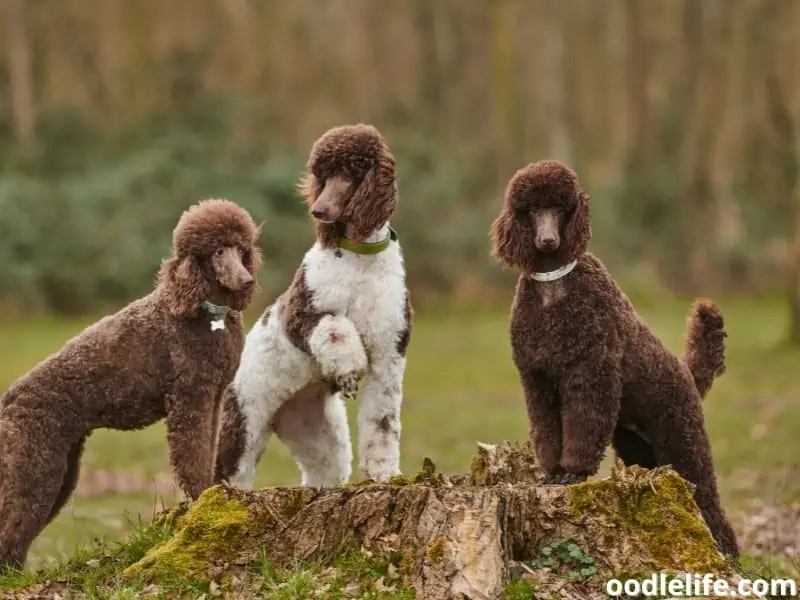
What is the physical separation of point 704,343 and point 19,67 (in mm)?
25732

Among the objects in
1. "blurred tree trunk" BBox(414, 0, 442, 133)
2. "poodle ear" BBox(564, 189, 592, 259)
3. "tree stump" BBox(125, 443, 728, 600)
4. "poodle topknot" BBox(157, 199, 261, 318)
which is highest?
"blurred tree trunk" BBox(414, 0, 442, 133)

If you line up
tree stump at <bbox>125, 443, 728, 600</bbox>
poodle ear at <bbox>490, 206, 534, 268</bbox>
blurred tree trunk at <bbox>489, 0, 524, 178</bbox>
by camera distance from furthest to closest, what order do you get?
1. blurred tree trunk at <bbox>489, 0, 524, 178</bbox>
2. poodle ear at <bbox>490, 206, 534, 268</bbox>
3. tree stump at <bbox>125, 443, 728, 600</bbox>

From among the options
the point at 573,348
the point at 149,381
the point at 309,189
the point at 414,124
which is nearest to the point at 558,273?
the point at 573,348

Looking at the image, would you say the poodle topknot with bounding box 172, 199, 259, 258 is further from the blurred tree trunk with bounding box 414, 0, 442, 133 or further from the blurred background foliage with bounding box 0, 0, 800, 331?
the blurred tree trunk with bounding box 414, 0, 442, 133

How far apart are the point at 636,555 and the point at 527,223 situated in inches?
64.3

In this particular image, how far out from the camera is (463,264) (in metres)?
25.0

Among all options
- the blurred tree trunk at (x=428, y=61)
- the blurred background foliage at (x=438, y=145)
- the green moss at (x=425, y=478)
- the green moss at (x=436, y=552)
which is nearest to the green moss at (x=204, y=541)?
the green moss at (x=425, y=478)

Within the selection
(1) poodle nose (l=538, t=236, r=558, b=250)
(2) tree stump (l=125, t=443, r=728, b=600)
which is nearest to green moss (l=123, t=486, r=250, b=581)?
(2) tree stump (l=125, t=443, r=728, b=600)

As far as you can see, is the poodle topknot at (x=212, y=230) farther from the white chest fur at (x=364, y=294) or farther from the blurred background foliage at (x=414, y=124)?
the blurred background foliage at (x=414, y=124)

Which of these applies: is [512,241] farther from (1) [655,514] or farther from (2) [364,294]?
(1) [655,514]

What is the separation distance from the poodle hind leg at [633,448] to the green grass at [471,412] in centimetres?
260

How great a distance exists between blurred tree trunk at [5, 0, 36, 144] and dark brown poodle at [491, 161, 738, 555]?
79.7 ft

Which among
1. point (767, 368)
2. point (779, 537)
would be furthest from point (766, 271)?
point (779, 537)

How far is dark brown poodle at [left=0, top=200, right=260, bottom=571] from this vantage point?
5848 millimetres
